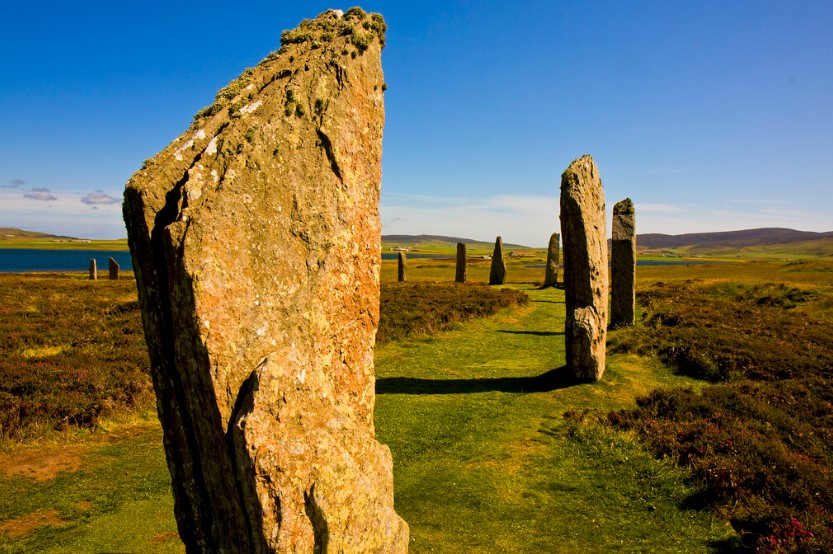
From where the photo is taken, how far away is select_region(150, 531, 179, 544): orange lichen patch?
6676mm

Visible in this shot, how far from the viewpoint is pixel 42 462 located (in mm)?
8852

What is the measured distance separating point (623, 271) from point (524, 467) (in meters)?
14.1

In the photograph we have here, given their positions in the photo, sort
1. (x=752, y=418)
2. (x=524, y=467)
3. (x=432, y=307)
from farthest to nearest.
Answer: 1. (x=432, y=307)
2. (x=752, y=418)
3. (x=524, y=467)

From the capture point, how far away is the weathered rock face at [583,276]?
517 inches

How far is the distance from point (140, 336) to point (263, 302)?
15.5 m

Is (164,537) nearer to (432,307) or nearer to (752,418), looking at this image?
(752,418)

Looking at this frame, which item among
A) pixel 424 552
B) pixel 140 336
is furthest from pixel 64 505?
pixel 140 336

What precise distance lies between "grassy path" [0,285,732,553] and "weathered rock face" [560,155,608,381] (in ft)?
2.78

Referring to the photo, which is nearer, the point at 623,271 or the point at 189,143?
the point at 189,143

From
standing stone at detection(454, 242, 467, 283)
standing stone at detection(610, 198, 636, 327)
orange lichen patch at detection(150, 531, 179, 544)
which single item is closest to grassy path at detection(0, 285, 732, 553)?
orange lichen patch at detection(150, 531, 179, 544)

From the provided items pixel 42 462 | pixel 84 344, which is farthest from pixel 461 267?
pixel 42 462

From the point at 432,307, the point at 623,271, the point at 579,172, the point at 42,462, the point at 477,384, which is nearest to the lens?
the point at 42,462

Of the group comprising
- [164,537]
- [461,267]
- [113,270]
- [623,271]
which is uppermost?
[623,271]

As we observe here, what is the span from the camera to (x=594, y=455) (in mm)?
9078
